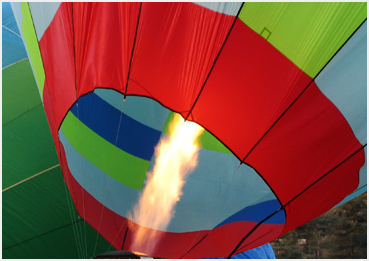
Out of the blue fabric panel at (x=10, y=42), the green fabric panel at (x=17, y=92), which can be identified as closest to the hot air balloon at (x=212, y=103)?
the green fabric panel at (x=17, y=92)

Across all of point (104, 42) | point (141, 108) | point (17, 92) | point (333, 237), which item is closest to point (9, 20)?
point (17, 92)

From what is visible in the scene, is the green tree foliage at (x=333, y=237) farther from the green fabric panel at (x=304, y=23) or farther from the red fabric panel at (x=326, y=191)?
the green fabric panel at (x=304, y=23)

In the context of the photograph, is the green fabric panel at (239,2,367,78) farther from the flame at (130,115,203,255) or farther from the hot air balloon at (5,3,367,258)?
the flame at (130,115,203,255)

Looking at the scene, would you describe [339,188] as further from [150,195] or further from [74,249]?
[74,249]

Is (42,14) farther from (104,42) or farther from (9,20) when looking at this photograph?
(9,20)

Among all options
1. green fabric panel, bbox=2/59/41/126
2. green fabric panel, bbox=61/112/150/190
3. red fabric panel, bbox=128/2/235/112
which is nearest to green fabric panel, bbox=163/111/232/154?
red fabric panel, bbox=128/2/235/112

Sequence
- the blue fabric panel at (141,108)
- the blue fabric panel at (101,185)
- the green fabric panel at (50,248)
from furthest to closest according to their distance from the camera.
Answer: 1. the green fabric panel at (50,248)
2. the blue fabric panel at (101,185)
3. the blue fabric panel at (141,108)
